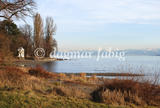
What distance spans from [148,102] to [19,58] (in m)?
58.6

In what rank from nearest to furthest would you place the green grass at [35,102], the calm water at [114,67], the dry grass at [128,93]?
the green grass at [35,102] < the dry grass at [128,93] < the calm water at [114,67]

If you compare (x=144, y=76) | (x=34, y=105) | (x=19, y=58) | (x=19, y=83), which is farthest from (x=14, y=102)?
(x=19, y=58)

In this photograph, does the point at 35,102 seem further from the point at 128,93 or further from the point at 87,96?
the point at 128,93

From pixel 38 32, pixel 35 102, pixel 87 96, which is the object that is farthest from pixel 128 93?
pixel 38 32

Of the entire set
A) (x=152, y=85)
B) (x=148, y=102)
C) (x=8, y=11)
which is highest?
(x=8, y=11)

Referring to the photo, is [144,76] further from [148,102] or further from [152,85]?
[148,102]

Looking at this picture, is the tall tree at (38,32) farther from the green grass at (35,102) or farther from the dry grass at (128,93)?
the green grass at (35,102)

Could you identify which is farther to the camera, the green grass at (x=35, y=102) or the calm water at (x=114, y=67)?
the calm water at (x=114, y=67)

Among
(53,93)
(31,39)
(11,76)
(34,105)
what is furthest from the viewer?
(31,39)

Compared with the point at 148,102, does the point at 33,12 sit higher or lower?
higher

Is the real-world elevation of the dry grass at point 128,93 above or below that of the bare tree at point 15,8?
below

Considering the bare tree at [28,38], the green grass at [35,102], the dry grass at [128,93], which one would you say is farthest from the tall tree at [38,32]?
the green grass at [35,102]

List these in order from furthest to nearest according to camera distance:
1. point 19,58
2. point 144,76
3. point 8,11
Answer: point 19,58 → point 8,11 → point 144,76

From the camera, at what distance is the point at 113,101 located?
8.07m
